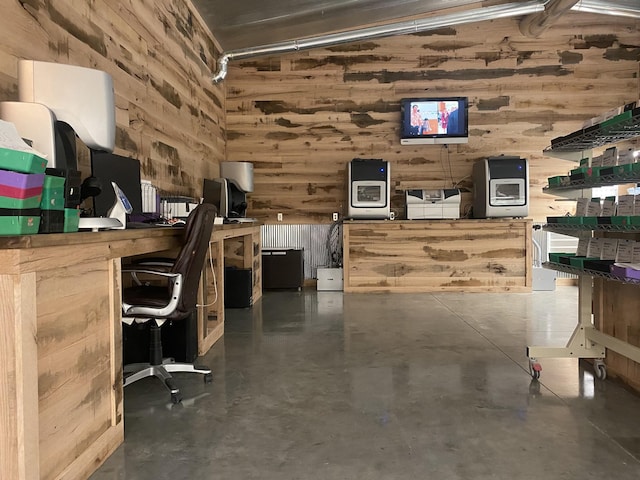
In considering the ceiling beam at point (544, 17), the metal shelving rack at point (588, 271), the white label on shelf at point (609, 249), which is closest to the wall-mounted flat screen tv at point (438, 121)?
the ceiling beam at point (544, 17)

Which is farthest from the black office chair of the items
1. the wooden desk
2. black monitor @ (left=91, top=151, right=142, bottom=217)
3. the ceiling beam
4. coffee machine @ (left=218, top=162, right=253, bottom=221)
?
the ceiling beam

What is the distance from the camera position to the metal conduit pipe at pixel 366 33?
5.99 meters

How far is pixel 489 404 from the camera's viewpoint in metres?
2.39

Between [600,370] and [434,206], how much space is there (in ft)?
11.4

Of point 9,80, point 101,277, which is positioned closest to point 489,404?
point 101,277

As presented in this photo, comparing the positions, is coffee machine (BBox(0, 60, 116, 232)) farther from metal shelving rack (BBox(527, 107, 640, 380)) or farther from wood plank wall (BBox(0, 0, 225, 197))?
metal shelving rack (BBox(527, 107, 640, 380))

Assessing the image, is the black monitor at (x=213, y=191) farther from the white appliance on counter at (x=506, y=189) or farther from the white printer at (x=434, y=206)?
the white appliance on counter at (x=506, y=189)

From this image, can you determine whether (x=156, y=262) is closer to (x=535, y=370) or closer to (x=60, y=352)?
(x=60, y=352)

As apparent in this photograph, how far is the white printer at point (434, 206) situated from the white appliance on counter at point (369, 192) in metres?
0.29

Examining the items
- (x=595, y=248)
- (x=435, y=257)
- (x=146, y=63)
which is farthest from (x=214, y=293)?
(x=435, y=257)

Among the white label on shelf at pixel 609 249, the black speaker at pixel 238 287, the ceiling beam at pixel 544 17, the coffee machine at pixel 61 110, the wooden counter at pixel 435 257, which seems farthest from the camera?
the wooden counter at pixel 435 257

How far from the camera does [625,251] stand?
241 cm

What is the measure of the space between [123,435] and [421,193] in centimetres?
472

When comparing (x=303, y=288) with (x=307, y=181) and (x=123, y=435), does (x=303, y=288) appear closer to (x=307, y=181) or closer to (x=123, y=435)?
(x=307, y=181)
